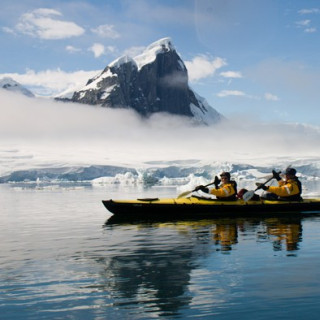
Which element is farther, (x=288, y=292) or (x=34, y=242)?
(x=34, y=242)

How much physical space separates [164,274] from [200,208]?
34.8ft

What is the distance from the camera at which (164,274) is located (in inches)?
359

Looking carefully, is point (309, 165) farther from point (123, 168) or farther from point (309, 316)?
point (309, 316)

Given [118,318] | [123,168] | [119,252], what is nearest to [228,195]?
→ [119,252]

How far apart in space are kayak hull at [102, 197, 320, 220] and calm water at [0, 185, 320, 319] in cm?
342

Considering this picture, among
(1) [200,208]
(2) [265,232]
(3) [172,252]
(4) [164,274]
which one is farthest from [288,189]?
(4) [164,274]

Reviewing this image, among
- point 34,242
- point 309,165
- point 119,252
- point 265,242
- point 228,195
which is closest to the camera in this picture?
point 119,252

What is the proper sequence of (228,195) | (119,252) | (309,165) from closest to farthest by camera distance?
(119,252)
(228,195)
(309,165)

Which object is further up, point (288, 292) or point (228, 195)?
point (228, 195)

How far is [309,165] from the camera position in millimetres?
143125

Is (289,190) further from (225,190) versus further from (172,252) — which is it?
(172,252)

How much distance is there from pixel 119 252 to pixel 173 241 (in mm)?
2312

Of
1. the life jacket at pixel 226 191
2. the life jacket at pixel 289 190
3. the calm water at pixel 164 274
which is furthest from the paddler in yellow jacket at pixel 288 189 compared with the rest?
the calm water at pixel 164 274

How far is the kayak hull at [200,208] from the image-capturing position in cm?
1959
